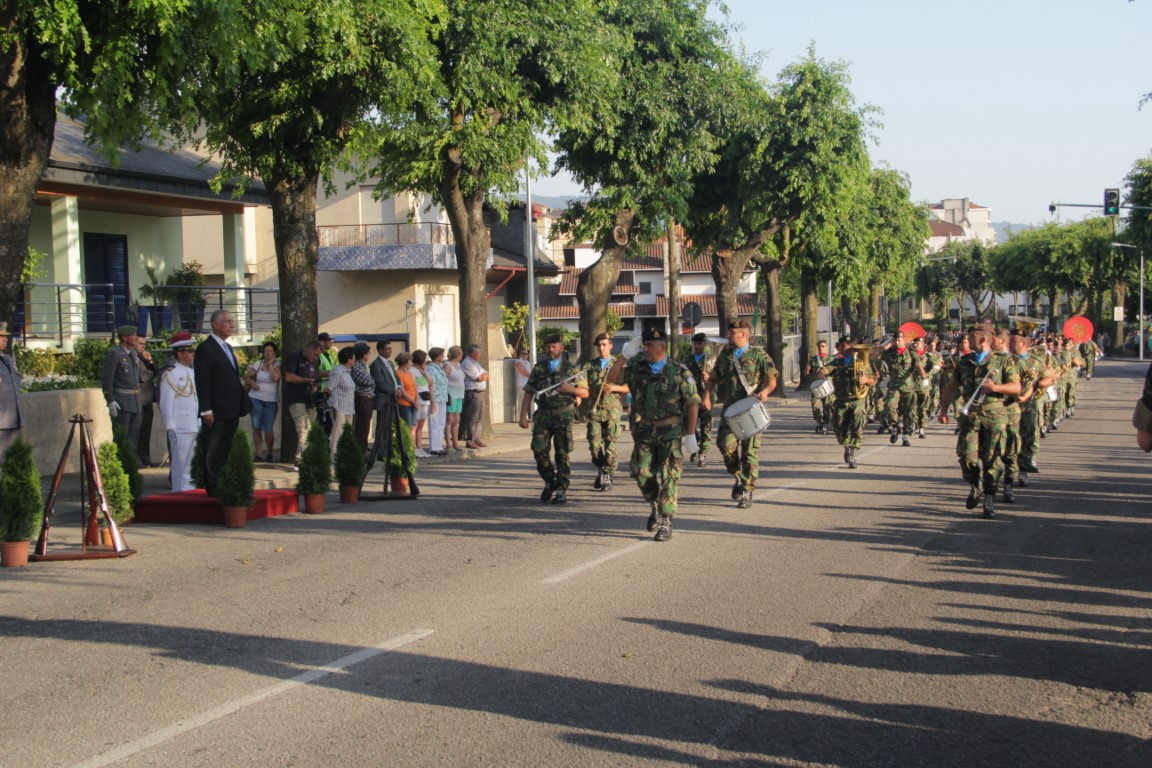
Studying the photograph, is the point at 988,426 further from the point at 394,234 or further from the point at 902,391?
the point at 394,234

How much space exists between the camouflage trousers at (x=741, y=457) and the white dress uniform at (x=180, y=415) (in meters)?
5.73

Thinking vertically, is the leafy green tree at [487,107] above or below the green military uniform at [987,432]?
above

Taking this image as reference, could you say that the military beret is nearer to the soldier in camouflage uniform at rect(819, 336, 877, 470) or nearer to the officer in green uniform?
the officer in green uniform

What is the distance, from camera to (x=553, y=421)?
1328cm

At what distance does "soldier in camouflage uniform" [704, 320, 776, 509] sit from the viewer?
12.7 metres

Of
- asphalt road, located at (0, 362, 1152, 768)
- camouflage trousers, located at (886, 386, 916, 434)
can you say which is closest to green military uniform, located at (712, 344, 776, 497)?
asphalt road, located at (0, 362, 1152, 768)

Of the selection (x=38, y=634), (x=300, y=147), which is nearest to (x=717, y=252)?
(x=300, y=147)

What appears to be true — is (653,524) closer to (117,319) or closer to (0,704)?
(0,704)

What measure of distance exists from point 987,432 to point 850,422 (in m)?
4.98

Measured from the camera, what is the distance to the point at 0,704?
19.6 ft

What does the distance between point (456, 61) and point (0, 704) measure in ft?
48.4

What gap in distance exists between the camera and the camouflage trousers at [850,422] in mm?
17031

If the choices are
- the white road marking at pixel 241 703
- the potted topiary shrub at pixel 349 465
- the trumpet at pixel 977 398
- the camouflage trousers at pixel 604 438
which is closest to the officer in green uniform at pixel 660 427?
the trumpet at pixel 977 398

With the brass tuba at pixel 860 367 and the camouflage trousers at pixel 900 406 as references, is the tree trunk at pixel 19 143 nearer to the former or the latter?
the brass tuba at pixel 860 367
